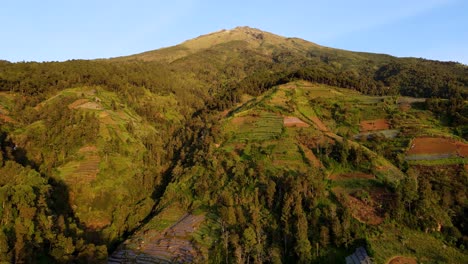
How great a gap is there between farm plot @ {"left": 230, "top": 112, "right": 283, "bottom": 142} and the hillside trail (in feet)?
49.0

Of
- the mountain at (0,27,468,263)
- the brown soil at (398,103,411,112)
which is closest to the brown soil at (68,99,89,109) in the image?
the mountain at (0,27,468,263)

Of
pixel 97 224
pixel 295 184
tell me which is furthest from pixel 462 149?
pixel 97 224

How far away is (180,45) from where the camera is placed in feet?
527

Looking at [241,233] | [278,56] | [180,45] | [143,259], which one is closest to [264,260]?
[241,233]

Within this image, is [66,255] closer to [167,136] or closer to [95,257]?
[95,257]

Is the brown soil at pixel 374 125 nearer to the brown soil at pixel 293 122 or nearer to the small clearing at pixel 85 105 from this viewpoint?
the brown soil at pixel 293 122

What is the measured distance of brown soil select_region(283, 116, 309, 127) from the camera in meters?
44.2

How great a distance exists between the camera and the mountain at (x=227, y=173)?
82.4ft

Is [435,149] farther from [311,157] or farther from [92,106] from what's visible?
[92,106]

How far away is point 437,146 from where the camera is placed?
3588cm

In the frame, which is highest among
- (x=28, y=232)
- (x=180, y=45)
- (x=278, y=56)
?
(x=180, y=45)

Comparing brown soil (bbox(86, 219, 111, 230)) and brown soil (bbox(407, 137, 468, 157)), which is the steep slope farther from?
brown soil (bbox(86, 219, 111, 230))

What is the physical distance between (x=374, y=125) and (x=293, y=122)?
11.0 m

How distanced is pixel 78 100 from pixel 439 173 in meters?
51.2
